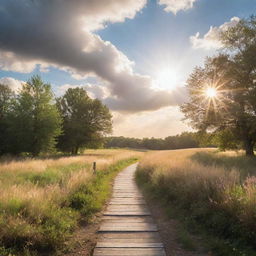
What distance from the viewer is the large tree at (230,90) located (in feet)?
61.8

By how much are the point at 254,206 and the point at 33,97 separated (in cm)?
2832

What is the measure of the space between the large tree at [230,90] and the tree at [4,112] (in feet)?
76.9

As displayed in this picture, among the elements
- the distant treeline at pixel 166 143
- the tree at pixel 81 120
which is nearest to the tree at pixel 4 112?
the tree at pixel 81 120

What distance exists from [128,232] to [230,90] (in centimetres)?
1840

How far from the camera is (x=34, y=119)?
27578 mm

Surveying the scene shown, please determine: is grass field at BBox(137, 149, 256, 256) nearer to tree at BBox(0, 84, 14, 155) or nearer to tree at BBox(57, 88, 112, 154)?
tree at BBox(0, 84, 14, 155)

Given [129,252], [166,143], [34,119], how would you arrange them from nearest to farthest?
1. [129,252]
2. [34,119]
3. [166,143]

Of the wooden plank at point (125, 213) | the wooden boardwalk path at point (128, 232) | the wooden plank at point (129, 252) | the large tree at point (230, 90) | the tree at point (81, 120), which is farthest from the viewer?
the tree at point (81, 120)

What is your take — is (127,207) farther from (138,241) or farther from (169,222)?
(138,241)

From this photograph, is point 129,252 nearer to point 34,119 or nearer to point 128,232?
point 128,232

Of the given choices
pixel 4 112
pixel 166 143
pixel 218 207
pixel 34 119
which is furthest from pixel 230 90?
pixel 166 143

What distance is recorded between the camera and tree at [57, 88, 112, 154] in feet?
119

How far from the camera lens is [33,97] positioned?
27766 mm

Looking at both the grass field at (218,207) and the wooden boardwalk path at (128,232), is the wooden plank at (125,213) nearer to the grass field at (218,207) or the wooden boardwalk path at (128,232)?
the wooden boardwalk path at (128,232)
